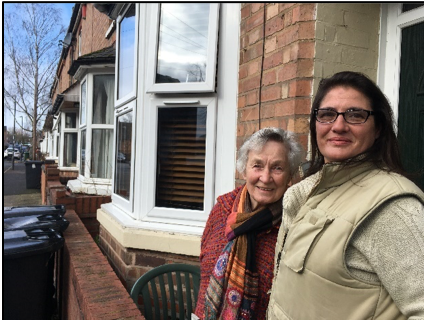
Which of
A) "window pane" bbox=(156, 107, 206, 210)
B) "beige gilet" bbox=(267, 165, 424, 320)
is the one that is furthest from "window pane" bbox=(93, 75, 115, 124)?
"beige gilet" bbox=(267, 165, 424, 320)

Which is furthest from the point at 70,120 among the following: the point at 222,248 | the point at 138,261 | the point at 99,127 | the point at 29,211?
the point at 222,248

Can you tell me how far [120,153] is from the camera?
3904 millimetres

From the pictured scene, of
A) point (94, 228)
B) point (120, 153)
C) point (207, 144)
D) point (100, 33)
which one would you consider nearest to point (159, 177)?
point (207, 144)

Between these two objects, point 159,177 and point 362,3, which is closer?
point 362,3

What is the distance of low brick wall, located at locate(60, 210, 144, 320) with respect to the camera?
196 cm

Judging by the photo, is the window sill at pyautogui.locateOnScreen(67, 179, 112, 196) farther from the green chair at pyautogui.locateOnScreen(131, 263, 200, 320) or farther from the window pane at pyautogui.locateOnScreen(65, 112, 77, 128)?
the window pane at pyautogui.locateOnScreen(65, 112, 77, 128)

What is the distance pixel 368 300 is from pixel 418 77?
1.46 m

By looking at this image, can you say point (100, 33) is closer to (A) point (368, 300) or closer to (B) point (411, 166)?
(B) point (411, 166)

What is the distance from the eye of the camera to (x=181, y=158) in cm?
306

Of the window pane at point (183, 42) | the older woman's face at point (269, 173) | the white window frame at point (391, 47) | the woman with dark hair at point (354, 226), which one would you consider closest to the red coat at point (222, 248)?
the older woman's face at point (269, 173)

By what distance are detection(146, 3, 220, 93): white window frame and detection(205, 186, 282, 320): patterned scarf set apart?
4.44ft

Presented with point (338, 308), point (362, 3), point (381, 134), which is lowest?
point (338, 308)

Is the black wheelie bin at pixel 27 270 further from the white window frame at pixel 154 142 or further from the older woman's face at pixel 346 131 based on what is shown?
the older woman's face at pixel 346 131

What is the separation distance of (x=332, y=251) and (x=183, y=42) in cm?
243
